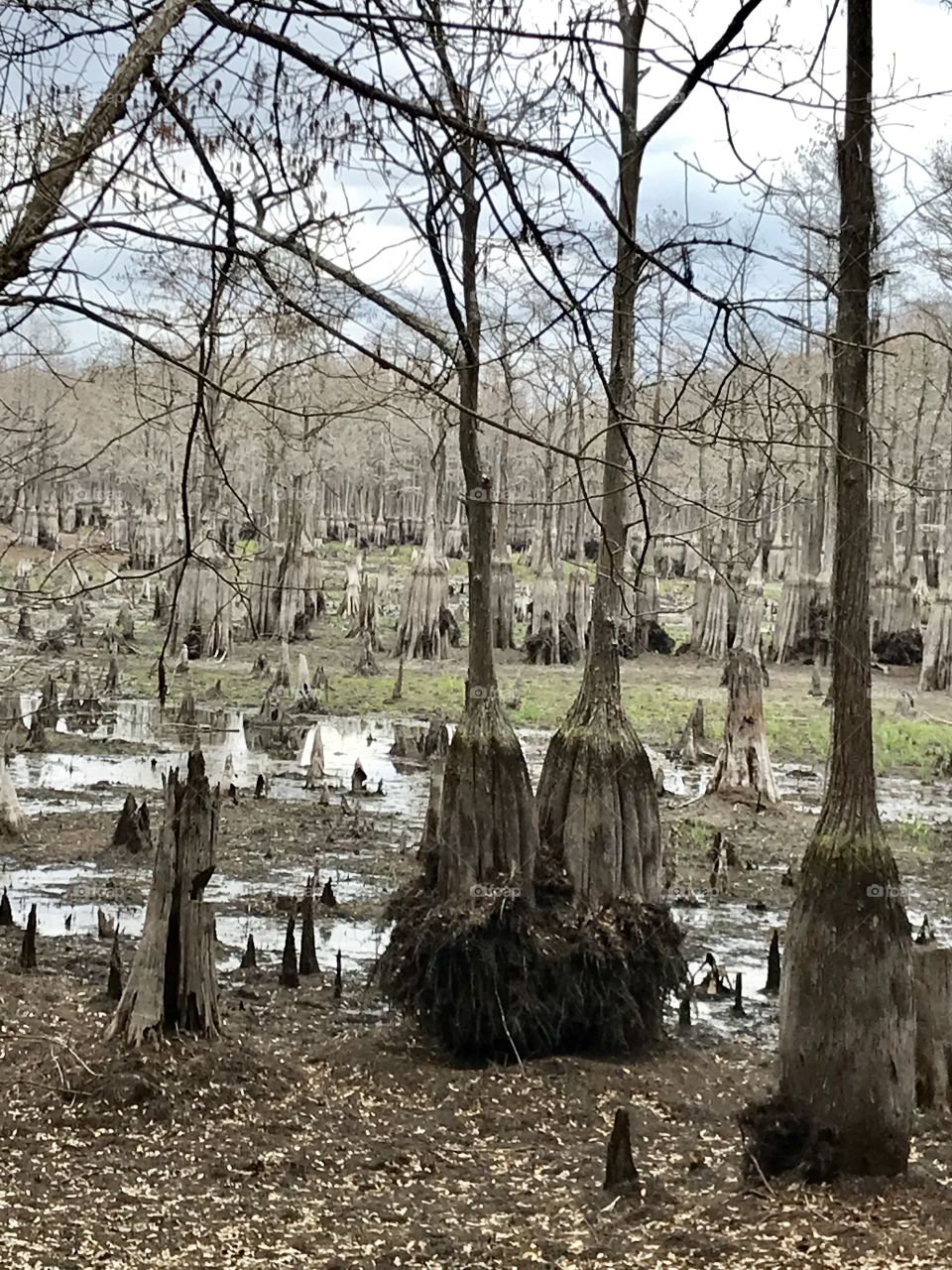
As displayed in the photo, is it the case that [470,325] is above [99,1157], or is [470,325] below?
above

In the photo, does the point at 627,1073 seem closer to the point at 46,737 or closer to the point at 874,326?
the point at 874,326

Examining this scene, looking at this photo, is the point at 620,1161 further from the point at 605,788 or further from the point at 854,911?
the point at 605,788

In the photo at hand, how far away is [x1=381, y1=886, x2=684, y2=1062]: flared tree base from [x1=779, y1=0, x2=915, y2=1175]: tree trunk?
180 centimetres

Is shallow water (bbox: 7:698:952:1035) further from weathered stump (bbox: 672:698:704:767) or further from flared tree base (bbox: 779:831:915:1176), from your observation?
flared tree base (bbox: 779:831:915:1176)

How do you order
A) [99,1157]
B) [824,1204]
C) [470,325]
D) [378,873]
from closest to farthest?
[824,1204]
[99,1157]
[470,325]
[378,873]

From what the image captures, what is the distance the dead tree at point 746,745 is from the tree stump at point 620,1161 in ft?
28.4

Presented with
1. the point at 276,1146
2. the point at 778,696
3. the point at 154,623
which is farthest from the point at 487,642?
the point at 154,623

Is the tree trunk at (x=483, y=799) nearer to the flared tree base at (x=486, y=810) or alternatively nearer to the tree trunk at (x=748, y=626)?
the flared tree base at (x=486, y=810)

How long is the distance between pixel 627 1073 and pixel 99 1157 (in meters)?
2.49

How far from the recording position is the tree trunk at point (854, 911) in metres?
5.05

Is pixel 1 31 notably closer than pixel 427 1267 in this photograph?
Yes

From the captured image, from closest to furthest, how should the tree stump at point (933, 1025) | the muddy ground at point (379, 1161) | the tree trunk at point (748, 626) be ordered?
the muddy ground at point (379, 1161)
the tree stump at point (933, 1025)
the tree trunk at point (748, 626)

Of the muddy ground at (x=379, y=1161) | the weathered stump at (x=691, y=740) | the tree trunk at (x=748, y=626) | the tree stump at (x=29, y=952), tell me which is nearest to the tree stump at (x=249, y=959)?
the muddy ground at (x=379, y=1161)

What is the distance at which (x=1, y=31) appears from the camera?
3494mm
